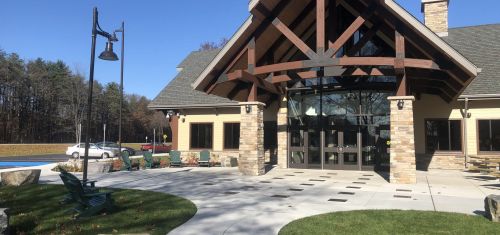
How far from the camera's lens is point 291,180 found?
13891 millimetres


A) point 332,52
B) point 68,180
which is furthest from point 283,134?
point 68,180

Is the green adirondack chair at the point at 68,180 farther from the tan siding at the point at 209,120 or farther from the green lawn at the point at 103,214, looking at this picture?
Result: the tan siding at the point at 209,120

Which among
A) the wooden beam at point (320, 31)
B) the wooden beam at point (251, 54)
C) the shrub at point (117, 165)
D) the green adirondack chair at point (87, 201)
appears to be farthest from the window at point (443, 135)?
the green adirondack chair at point (87, 201)

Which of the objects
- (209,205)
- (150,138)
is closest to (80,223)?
(209,205)

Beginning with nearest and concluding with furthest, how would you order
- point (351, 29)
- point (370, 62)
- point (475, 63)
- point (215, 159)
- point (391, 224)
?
1. point (391, 224)
2. point (370, 62)
3. point (351, 29)
4. point (475, 63)
5. point (215, 159)

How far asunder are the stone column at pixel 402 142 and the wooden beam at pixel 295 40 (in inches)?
123

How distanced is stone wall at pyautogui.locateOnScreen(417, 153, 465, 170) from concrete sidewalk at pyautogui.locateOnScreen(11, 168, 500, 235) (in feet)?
5.05

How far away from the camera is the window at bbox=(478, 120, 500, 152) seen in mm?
17578

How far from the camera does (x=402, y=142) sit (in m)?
13.1

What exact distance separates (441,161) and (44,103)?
62.8 meters

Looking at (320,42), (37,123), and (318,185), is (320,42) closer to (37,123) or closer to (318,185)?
(318,185)

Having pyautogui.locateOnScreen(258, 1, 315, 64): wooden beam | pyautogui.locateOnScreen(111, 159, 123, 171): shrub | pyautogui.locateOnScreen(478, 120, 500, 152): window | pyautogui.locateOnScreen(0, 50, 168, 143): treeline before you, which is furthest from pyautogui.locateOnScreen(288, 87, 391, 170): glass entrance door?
pyautogui.locateOnScreen(0, 50, 168, 143): treeline

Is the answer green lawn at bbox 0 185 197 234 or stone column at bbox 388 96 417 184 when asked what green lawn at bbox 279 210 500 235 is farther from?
stone column at bbox 388 96 417 184

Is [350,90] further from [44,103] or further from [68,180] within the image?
[44,103]
